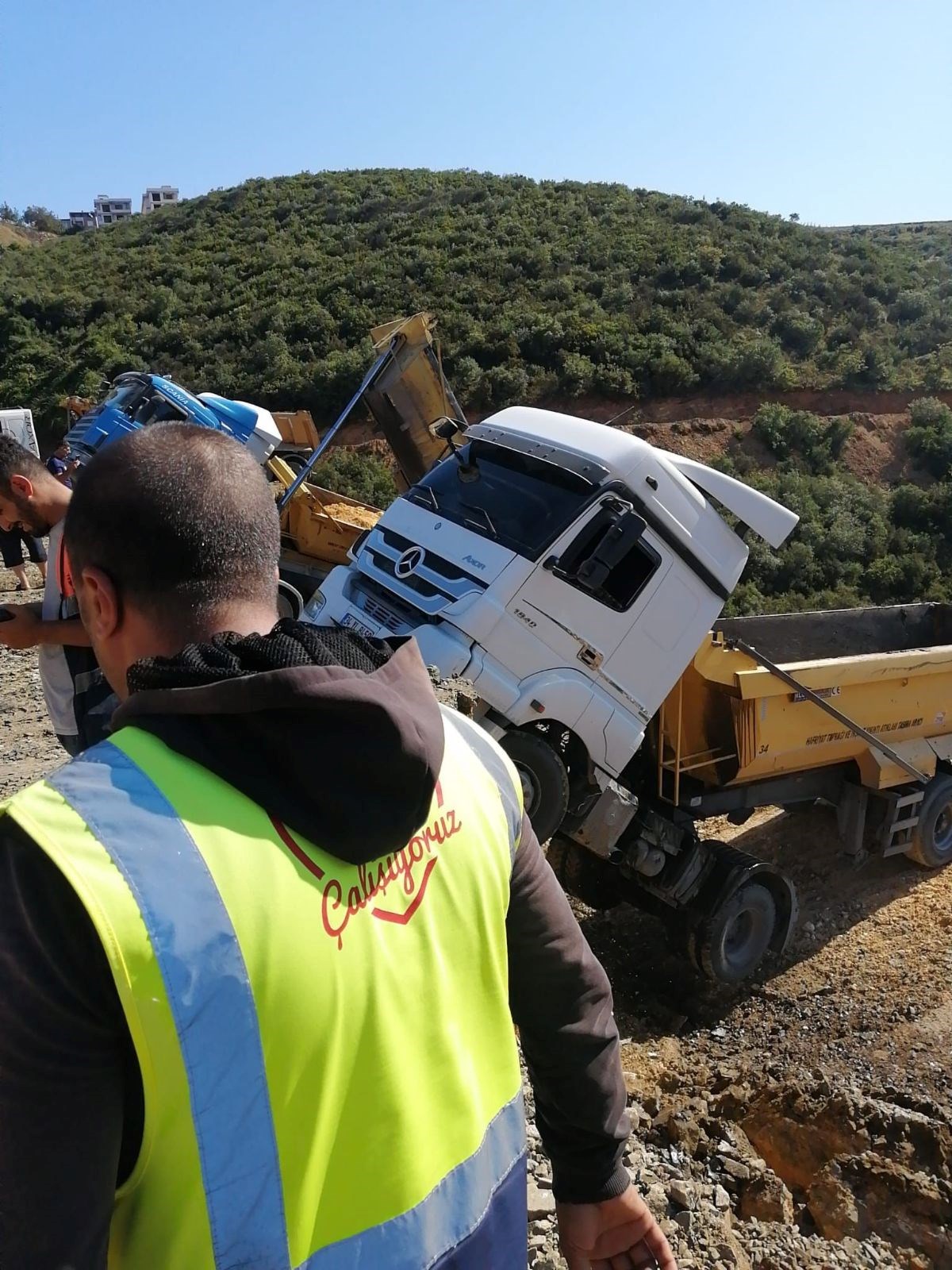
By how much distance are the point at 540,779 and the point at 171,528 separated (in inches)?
156

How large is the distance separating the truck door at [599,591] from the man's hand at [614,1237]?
351cm

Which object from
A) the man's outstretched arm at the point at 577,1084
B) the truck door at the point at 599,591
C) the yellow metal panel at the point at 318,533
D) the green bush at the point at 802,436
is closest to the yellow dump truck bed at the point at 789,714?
the truck door at the point at 599,591

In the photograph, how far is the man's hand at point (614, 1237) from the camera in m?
1.58

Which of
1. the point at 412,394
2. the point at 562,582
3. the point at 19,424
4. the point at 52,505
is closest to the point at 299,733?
the point at 52,505

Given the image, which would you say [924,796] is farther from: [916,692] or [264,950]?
A: [264,950]

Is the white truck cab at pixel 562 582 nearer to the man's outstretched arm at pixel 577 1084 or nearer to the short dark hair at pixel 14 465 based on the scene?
the short dark hair at pixel 14 465

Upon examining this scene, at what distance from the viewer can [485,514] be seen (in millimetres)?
5352

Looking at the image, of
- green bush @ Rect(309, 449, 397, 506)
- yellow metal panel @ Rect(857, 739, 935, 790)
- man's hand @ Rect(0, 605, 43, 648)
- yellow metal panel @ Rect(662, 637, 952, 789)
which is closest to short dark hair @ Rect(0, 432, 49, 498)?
man's hand @ Rect(0, 605, 43, 648)

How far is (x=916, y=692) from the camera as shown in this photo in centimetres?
691

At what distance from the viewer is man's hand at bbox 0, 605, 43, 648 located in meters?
3.22

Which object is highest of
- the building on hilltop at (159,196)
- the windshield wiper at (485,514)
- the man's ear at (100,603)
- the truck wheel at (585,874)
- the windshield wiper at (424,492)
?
the building on hilltop at (159,196)

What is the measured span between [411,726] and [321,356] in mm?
26065

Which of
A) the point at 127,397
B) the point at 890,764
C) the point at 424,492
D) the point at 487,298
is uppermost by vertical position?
the point at 487,298

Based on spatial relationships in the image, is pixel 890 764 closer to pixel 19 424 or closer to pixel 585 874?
pixel 585 874
